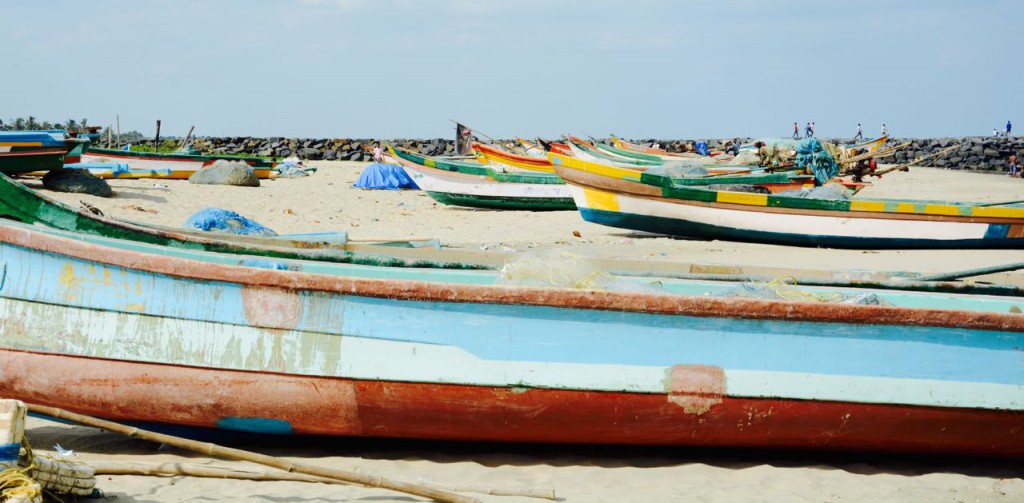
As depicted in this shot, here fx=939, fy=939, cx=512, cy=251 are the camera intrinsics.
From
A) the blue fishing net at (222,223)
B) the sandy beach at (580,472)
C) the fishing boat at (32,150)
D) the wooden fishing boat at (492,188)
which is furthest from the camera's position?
the wooden fishing boat at (492,188)

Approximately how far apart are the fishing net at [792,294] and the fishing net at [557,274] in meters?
0.54

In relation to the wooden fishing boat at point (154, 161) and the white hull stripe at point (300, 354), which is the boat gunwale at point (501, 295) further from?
the wooden fishing boat at point (154, 161)

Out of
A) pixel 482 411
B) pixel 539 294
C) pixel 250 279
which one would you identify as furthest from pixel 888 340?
pixel 250 279

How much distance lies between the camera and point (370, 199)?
65.2 ft

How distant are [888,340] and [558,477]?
5.54 ft

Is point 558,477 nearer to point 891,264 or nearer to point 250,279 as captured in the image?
point 250,279

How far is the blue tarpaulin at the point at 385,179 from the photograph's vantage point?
2297 cm

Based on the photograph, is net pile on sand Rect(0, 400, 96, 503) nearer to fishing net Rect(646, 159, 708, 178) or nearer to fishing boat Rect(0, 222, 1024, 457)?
fishing boat Rect(0, 222, 1024, 457)

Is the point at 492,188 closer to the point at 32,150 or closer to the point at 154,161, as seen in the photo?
the point at 32,150

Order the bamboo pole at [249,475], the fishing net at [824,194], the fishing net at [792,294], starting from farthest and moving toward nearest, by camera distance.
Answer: the fishing net at [824,194] → the fishing net at [792,294] → the bamboo pole at [249,475]

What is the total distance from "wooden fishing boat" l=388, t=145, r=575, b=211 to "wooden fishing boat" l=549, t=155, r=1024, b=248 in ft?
14.2

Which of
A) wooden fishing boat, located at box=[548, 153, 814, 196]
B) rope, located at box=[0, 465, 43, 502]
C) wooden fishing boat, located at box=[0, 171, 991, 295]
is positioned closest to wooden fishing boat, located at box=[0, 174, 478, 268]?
wooden fishing boat, located at box=[0, 171, 991, 295]

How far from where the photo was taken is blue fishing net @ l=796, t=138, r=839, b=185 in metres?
15.5

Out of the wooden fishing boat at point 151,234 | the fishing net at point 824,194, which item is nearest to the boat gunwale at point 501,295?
the wooden fishing boat at point 151,234
